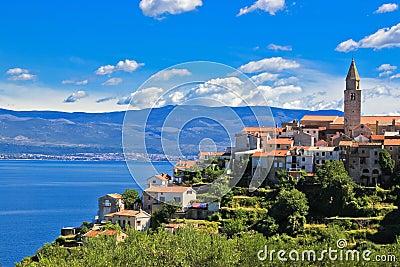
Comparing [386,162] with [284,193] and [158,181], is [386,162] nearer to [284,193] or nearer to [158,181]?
[284,193]

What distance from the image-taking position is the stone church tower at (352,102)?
125ft

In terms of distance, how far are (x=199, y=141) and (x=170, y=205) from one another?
8.74 m

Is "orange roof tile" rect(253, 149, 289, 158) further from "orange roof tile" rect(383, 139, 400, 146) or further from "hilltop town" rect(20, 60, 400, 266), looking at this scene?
"orange roof tile" rect(383, 139, 400, 146)

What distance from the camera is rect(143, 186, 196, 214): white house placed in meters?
32.2

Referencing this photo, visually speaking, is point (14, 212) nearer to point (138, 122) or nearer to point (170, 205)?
point (170, 205)

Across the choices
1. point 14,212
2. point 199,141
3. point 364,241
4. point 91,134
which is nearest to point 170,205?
point 199,141

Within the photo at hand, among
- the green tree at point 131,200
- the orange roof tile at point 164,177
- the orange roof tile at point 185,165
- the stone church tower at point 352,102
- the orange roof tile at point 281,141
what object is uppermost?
the stone church tower at point 352,102

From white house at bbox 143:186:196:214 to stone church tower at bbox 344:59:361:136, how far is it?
1247 cm

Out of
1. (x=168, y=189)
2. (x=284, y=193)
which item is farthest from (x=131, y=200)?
(x=284, y=193)

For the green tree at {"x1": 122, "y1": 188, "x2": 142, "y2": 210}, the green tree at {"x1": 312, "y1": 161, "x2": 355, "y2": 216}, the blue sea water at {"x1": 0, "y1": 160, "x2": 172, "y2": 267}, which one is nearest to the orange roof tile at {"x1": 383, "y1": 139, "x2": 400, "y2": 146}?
the green tree at {"x1": 312, "y1": 161, "x2": 355, "y2": 216}

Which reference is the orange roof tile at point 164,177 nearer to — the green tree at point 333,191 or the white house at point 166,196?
the white house at point 166,196

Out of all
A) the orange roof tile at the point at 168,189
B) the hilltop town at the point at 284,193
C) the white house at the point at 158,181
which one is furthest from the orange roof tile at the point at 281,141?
the white house at the point at 158,181

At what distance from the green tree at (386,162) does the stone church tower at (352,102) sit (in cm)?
670

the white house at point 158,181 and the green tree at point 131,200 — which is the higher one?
the white house at point 158,181
